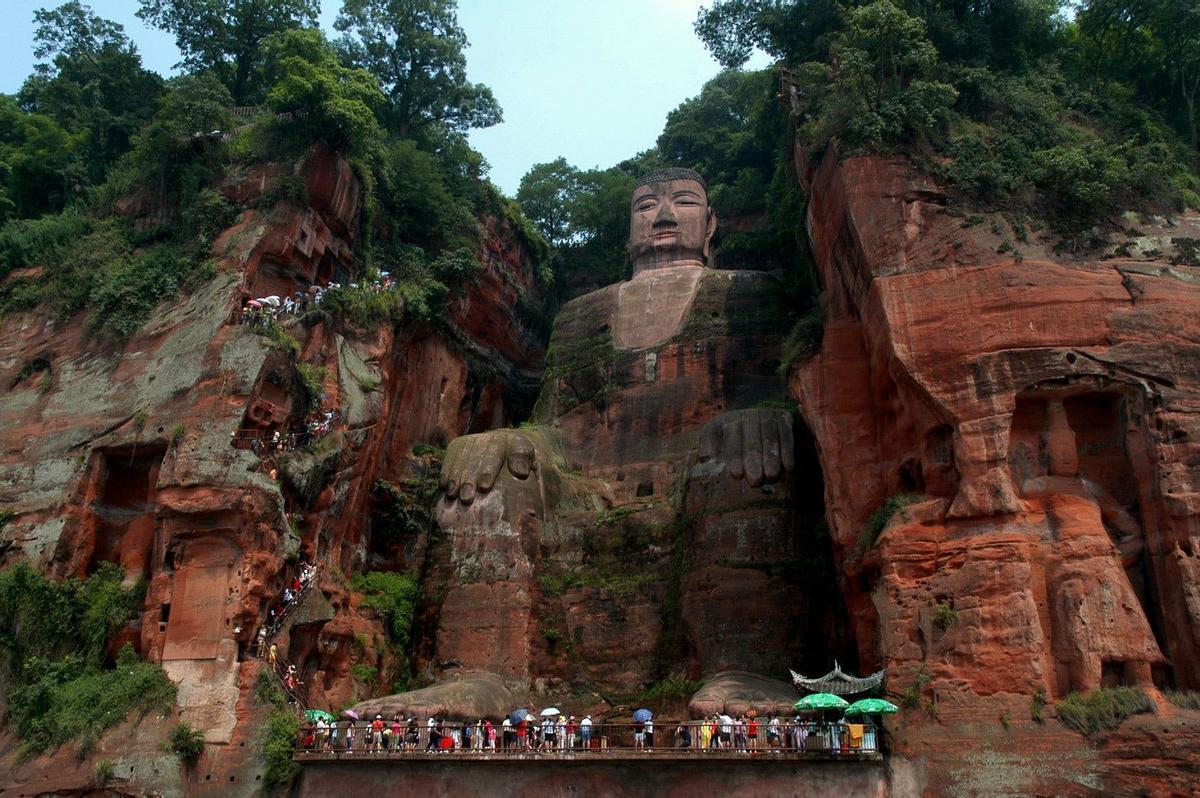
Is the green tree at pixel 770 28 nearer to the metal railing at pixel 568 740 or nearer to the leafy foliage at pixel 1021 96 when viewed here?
the leafy foliage at pixel 1021 96

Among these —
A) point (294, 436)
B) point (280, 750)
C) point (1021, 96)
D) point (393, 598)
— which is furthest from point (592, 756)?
point (1021, 96)

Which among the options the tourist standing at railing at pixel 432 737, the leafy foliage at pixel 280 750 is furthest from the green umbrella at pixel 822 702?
the leafy foliage at pixel 280 750

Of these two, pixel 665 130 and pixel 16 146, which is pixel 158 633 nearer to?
pixel 16 146

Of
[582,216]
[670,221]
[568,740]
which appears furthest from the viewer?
[582,216]

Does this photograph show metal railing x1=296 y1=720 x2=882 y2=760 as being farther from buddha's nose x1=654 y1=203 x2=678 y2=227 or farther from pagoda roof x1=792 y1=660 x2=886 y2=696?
buddha's nose x1=654 y1=203 x2=678 y2=227

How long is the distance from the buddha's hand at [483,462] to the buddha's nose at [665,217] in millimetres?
8495

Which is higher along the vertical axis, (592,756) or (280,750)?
(280,750)

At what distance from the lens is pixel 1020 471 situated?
18641 mm

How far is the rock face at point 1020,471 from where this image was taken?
17172mm

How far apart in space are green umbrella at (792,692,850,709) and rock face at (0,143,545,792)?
895 centimetres

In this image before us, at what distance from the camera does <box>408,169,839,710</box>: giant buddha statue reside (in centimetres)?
2269

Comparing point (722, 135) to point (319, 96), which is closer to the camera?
point (319, 96)

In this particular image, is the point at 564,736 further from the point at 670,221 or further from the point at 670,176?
the point at 670,176

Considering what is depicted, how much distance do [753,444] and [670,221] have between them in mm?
9798
